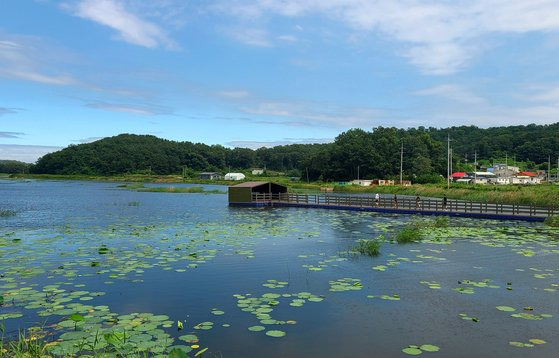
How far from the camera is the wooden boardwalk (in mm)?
35062

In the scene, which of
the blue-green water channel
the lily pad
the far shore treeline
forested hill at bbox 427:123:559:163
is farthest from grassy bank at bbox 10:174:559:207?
forested hill at bbox 427:123:559:163

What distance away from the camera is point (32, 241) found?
75.8 feet

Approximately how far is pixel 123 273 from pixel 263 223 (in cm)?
1787

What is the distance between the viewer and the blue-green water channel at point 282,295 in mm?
9219

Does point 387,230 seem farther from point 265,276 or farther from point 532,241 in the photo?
point 265,276

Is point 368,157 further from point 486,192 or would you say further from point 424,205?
point 424,205

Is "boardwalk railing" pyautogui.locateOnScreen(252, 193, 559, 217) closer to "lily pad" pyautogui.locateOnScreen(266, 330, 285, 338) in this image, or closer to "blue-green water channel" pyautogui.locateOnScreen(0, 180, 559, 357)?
"blue-green water channel" pyautogui.locateOnScreen(0, 180, 559, 357)

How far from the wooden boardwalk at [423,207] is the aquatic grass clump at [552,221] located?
1.26 meters

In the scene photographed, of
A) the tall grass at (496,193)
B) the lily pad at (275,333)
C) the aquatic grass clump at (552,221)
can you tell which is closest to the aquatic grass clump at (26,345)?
the lily pad at (275,333)

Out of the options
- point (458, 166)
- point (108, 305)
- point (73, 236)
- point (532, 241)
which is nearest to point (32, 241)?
point (73, 236)

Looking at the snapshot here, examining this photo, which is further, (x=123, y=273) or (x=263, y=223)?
(x=263, y=223)

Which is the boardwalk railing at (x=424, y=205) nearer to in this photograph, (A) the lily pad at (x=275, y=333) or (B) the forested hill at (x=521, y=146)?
(A) the lily pad at (x=275, y=333)

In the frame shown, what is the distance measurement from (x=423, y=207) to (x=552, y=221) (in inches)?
464

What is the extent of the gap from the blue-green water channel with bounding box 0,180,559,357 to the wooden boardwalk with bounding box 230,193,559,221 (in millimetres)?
11784
